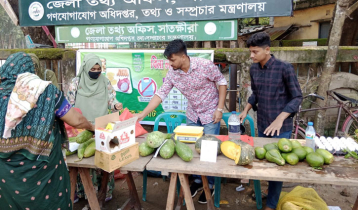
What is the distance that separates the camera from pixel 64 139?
2.10 m

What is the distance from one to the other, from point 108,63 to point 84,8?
99cm

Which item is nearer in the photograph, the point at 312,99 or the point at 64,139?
the point at 64,139

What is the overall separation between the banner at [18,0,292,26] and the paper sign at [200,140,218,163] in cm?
225

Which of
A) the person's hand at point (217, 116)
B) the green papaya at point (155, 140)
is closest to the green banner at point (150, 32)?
the person's hand at point (217, 116)

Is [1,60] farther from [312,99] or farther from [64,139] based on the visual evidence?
[312,99]

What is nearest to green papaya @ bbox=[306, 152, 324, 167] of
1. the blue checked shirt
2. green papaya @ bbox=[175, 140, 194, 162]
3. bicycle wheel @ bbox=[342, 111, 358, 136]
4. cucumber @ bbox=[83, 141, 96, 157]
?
the blue checked shirt

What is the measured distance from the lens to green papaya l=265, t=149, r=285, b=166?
213 cm

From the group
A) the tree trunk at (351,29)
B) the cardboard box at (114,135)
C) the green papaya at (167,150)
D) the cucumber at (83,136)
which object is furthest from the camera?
the tree trunk at (351,29)

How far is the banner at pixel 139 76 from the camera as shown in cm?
413

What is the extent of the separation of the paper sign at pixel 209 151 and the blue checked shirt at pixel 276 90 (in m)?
0.86

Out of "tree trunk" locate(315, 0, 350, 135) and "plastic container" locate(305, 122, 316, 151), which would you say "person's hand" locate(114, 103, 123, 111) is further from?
"tree trunk" locate(315, 0, 350, 135)

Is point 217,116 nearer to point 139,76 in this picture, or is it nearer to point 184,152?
point 184,152

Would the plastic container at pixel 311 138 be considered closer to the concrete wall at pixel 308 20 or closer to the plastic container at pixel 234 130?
the plastic container at pixel 234 130

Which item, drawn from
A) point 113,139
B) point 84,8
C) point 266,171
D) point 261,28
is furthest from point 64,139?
point 261,28
